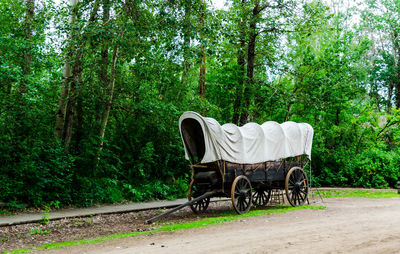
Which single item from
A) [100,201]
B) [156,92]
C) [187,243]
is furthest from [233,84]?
[187,243]

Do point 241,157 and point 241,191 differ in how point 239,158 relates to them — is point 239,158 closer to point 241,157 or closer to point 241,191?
point 241,157

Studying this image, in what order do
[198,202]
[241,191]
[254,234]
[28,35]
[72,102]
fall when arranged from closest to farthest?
[254,234]
[241,191]
[28,35]
[198,202]
[72,102]

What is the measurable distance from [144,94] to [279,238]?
9217 mm

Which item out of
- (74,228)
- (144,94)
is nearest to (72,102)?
(144,94)

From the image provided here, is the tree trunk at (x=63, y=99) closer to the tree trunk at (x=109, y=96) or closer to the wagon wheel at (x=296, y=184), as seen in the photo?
the tree trunk at (x=109, y=96)

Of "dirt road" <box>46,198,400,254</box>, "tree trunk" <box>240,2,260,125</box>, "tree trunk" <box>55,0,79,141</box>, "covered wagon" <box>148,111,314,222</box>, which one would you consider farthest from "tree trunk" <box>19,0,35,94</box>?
"tree trunk" <box>240,2,260,125</box>

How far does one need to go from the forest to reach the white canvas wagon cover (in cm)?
233

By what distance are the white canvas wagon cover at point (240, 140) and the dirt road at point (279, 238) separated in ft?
7.81

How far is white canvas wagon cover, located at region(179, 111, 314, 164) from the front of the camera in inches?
466

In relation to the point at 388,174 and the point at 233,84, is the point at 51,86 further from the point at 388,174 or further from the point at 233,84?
the point at 388,174

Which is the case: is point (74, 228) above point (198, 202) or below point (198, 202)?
below

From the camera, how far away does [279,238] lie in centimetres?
780

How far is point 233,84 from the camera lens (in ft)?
69.1

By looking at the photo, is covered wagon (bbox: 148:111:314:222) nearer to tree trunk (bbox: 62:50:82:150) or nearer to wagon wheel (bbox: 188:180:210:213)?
wagon wheel (bbox: 188:180:210:213)
